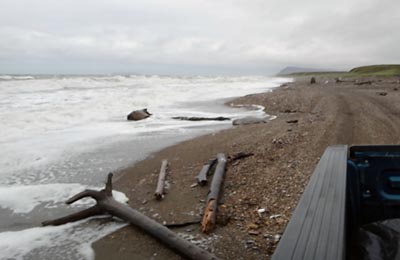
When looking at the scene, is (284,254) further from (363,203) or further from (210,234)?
(210,234)

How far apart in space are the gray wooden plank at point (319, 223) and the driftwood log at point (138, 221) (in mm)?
1700

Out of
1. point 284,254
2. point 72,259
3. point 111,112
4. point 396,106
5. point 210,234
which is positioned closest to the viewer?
point 284,254

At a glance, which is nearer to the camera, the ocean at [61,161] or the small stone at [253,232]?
the small stone at [253,232]

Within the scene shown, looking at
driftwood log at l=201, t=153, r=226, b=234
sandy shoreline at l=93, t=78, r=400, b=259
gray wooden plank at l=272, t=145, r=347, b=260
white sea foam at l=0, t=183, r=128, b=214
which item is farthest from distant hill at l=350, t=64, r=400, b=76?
gray wooden plank at l=272, t=145, r=347, b=260

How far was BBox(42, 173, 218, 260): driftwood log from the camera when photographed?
4.21 metres

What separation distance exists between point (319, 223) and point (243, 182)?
4394mm

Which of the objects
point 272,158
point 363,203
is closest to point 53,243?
point 363,203

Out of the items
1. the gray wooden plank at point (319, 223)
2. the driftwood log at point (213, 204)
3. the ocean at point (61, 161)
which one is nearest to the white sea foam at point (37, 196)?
the ocean at point (61, 161)

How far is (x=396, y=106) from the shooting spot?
16.2m

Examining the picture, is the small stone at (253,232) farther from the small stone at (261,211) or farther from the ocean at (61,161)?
the ocean at (61,161)

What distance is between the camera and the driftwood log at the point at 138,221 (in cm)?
421

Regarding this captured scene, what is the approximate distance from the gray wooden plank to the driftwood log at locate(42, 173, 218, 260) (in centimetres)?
170

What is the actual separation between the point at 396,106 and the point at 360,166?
1473 cm

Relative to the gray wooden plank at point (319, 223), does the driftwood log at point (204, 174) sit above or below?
below
